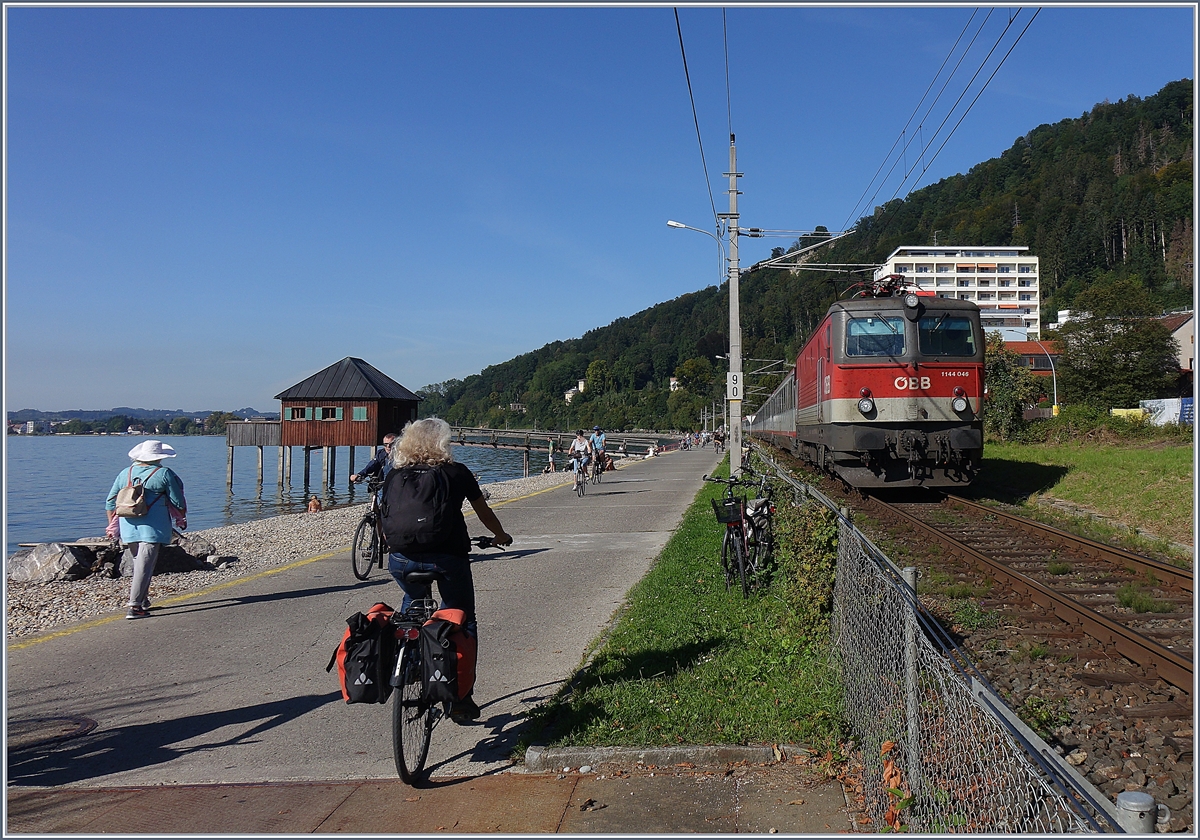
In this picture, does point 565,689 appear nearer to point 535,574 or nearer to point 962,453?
point 535,574

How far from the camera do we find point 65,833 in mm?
3699

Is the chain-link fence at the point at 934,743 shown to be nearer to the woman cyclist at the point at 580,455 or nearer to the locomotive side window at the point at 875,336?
the locomotive side window at the point at 875,336

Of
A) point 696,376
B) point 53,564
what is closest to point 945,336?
point 53,564

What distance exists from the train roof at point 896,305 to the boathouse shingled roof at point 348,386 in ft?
119

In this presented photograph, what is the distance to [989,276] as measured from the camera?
122 meters

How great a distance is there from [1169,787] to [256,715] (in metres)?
4.99

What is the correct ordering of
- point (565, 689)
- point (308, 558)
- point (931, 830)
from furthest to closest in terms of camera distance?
point (308, 558) → point (565, 689) → point (931, 830)

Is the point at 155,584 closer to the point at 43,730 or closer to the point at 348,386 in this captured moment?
the point at 43,730

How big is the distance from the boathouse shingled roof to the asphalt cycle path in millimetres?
39146

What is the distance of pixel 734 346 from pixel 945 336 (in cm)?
673

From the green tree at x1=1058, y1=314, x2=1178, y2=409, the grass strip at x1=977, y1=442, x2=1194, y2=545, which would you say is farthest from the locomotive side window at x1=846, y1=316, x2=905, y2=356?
the green tree at x1=1058, y1=314, x2=1178, y2=409

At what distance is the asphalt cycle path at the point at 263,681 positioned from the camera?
4.63 metres

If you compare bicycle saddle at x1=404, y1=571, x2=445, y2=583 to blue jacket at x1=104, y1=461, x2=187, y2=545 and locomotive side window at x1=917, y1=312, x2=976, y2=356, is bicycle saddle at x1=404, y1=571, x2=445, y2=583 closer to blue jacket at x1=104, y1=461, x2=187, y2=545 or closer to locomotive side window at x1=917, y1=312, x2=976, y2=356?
blue jacket at x1=104, y1=461, x2=187, y2=545

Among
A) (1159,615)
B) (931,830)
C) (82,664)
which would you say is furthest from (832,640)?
(82,664)
